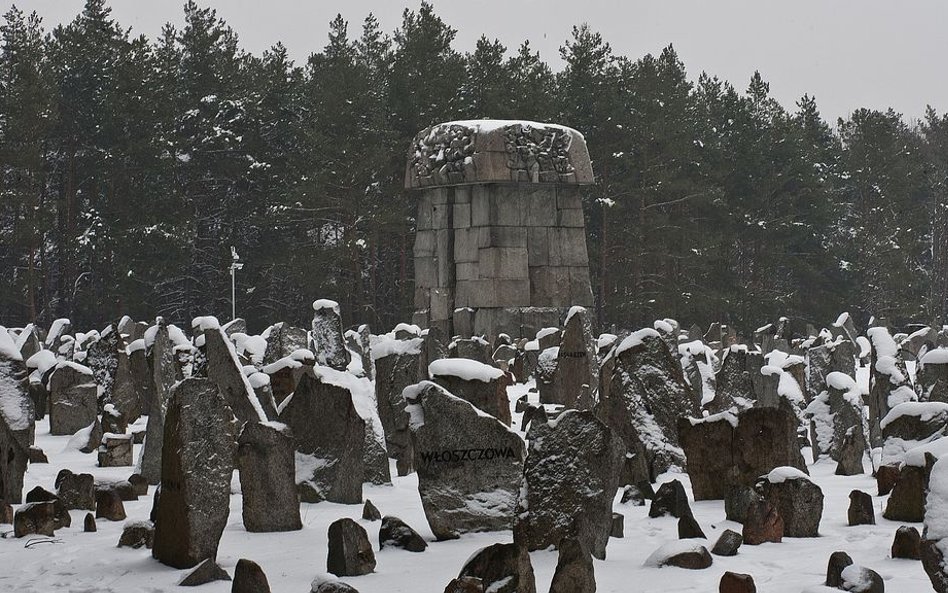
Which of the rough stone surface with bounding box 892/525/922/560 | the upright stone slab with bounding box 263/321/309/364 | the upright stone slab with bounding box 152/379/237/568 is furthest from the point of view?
the upright stone slab with bounding box 263/321/309/364

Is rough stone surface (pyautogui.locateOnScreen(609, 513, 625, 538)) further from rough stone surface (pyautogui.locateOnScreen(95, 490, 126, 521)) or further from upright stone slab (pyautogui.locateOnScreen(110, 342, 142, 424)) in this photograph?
upright stone slab (pyautogui.locateOnScreen(110, 342, 142, 424))

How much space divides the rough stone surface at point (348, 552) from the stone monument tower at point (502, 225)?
65.5 ft

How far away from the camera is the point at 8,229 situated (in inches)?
1538

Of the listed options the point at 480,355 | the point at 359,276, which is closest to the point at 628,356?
the point at 480,355

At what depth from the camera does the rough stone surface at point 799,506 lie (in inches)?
255

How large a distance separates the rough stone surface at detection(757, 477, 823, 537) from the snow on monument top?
19.6 metres

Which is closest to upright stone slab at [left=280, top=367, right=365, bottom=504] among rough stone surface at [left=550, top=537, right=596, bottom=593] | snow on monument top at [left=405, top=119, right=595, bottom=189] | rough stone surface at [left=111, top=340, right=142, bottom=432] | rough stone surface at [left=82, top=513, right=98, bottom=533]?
rough stone surface at [left=82, top=513, right=98, bottom=533]

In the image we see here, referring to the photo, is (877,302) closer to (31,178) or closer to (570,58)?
(570,58)

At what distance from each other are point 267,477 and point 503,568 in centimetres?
217

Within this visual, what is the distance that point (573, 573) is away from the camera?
4.98 metres

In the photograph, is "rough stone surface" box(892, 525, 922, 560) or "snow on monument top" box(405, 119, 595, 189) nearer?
"rough stone surface" box(892, 525, 922, 560)

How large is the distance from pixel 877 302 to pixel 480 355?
1424 inches

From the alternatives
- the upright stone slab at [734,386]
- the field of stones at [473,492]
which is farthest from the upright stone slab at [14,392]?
the upright stone slab at [734,386]

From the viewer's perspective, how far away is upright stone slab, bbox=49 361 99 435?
12.1 meters
